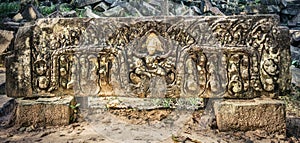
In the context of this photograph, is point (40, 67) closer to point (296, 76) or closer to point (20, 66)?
point (20, 66)

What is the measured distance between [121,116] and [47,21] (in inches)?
53.3

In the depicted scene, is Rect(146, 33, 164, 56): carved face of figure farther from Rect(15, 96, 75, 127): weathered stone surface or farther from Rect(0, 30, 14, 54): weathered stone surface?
Rect(0, 30, 14, 54): weathered stone surface

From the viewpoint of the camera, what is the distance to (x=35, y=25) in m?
2.90

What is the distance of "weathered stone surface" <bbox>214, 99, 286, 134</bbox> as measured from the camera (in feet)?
8.76

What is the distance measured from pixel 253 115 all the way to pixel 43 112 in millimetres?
2078

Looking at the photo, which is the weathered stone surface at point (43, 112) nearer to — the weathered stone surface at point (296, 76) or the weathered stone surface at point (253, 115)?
the weathered stone surface at point (253, 115)

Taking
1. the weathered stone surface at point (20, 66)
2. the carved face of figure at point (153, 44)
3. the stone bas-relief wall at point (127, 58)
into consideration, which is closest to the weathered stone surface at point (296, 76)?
the stone bas-relief wall at point (127, 58)

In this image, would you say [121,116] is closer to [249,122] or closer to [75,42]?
[75,42]

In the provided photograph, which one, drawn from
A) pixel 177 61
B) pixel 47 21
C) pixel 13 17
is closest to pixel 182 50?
pixel 177 61

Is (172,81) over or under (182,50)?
under

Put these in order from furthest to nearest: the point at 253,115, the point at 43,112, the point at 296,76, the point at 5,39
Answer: the point at 5,39, the point at 296,76, the point at 43,112, the point at 253,115

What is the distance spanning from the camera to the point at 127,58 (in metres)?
2.89

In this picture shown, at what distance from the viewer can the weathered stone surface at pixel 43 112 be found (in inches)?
110

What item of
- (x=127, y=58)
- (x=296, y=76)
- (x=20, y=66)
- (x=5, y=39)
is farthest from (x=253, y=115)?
(x=5, y=39)
